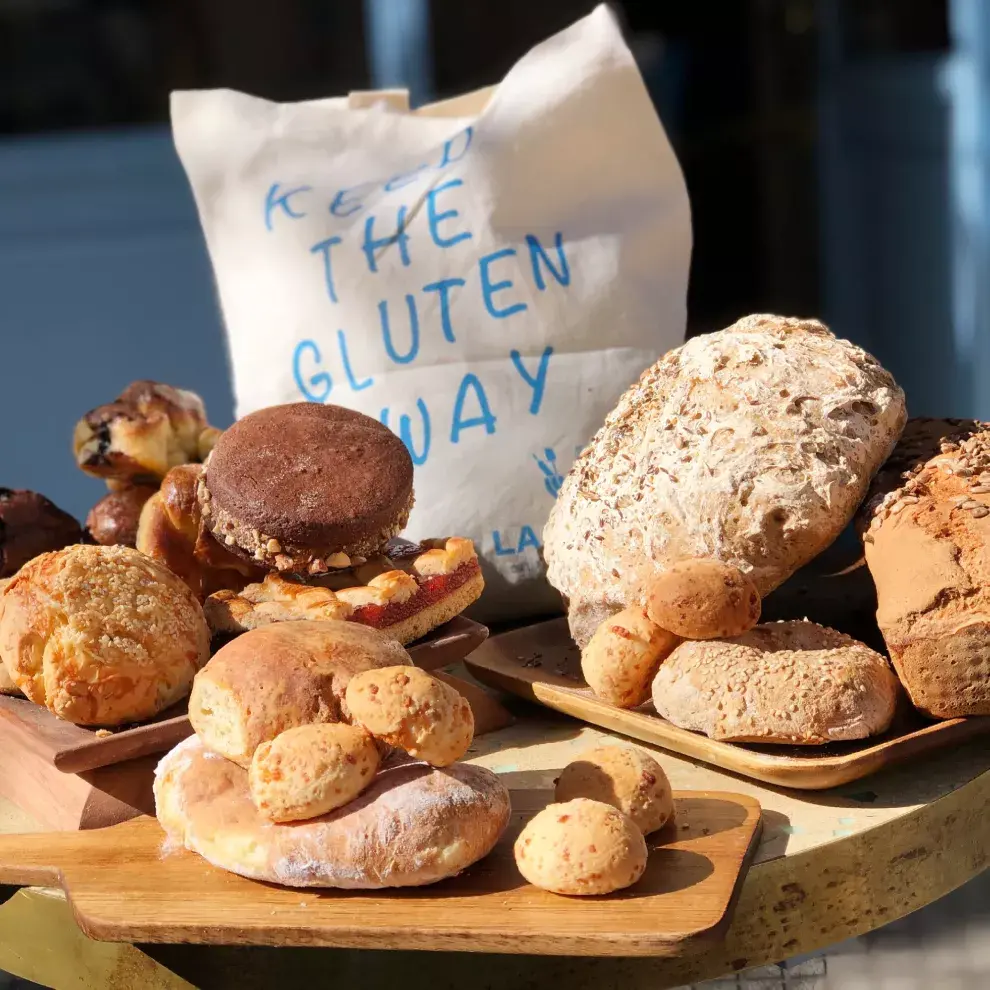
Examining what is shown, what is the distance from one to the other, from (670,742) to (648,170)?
86 centimetres

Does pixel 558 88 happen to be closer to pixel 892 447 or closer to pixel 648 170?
pixel 648 170

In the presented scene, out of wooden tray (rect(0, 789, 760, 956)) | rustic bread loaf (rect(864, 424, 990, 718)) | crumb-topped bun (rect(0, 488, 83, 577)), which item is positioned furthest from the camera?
crumb-topped bun (rect(0, 488, 83, 577))

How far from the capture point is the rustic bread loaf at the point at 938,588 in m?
1.13

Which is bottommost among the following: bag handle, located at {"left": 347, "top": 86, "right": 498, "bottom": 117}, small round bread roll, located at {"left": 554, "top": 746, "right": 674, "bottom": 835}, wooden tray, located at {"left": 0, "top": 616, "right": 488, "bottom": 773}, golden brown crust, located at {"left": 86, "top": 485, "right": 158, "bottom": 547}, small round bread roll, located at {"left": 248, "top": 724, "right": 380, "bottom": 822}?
small round bread roll, located at {"left": 554, "top": 746, "right": 674, "bottom": 835}

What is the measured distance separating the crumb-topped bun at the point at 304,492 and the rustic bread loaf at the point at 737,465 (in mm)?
222

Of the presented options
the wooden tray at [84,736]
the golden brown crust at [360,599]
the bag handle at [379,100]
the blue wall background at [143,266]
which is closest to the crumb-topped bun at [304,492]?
the golden brown crust at [360,599]

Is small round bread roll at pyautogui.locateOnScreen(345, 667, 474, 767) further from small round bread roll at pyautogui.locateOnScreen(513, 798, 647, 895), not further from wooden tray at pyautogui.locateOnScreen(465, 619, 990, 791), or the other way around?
wooden tray at pyautogui.locateOnScreen(465, 619, 990, 791)

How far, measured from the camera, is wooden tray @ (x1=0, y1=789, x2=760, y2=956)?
892 mm

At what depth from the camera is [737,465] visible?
1264 mm

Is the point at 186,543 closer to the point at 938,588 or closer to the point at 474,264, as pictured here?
the point at 474,264

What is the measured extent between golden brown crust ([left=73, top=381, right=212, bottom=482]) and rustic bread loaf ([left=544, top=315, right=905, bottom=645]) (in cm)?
49

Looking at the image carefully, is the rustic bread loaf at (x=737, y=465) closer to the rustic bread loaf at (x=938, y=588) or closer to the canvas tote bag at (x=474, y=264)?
the rustic bread loaf at (x=938, y=588)

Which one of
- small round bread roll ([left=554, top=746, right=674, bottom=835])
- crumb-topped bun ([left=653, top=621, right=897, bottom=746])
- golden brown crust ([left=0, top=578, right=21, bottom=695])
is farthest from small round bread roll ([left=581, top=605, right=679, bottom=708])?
golden brown crust ([left=0, top=578, right=21, bottom=695])

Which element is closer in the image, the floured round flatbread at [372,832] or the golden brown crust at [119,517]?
the floured round flatbread at [372,832]
